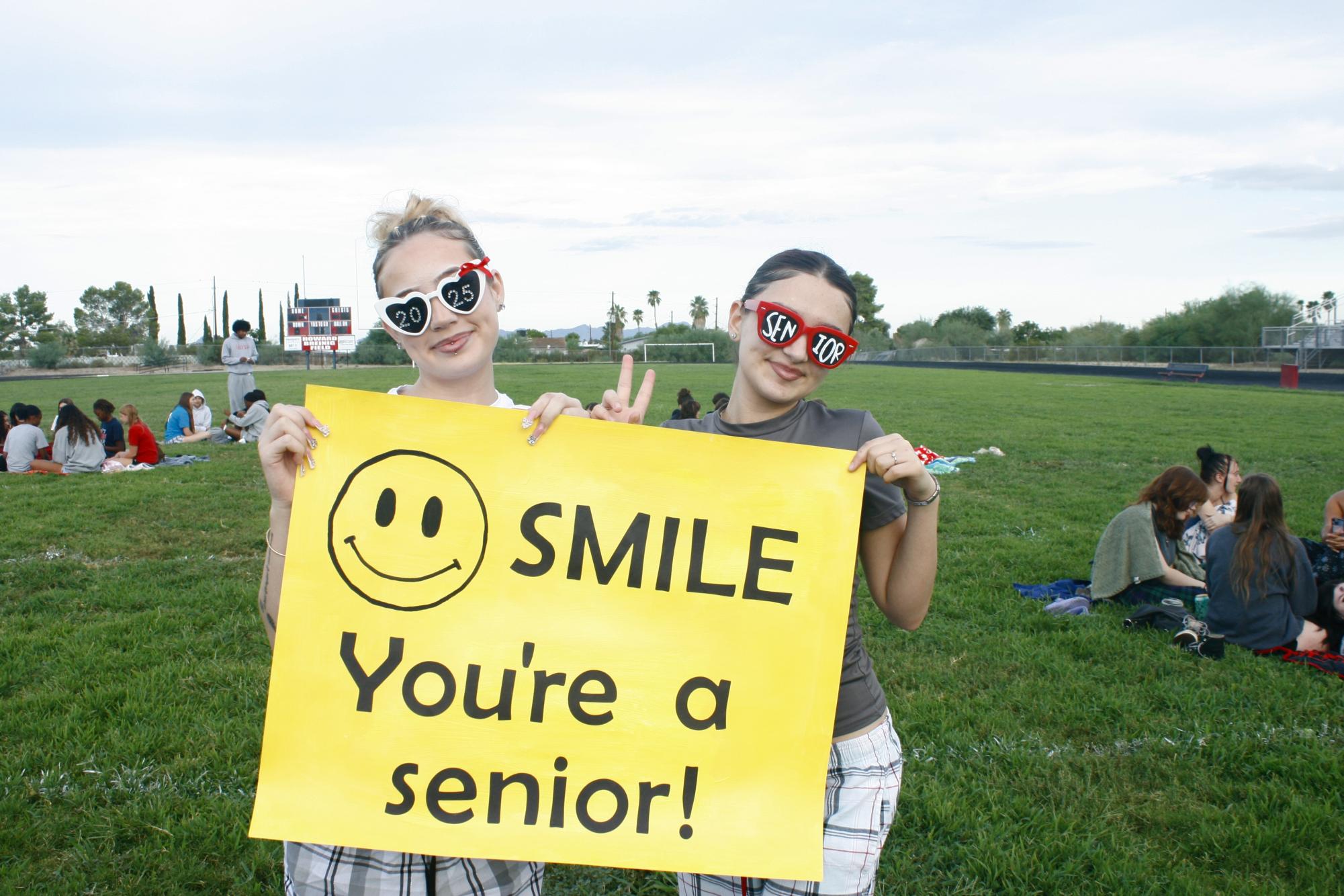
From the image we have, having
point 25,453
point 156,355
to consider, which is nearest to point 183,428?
point 25,453

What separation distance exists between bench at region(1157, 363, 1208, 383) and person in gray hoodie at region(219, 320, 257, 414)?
125ft

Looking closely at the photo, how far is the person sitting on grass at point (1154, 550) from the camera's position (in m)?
6.60

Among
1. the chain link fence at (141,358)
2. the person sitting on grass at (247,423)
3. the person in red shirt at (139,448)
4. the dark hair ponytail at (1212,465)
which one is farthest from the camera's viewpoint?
the chain link fence at (141,358)

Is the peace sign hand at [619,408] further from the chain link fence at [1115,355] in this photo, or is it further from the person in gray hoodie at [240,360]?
the chain link fence at [1115,355]

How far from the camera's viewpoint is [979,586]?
7.07m

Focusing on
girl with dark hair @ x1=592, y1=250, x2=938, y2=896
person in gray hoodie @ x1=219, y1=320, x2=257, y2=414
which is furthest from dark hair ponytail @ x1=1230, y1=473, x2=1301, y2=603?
person in gray hoodie @ x1=219, y1=320, x2=257, y2=414

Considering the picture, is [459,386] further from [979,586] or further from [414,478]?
[979,586]

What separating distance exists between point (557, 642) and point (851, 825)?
74cm

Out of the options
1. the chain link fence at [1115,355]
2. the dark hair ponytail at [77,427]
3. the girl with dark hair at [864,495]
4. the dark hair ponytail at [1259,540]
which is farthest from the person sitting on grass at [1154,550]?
the chain link fence at [1115,355]

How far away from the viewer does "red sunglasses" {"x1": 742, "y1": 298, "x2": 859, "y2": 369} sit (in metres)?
2.02

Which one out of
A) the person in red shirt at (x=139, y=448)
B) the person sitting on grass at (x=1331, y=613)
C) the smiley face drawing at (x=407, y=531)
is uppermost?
the smiley face drawing at (x=407, y=531)

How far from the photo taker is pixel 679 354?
71.2 meters

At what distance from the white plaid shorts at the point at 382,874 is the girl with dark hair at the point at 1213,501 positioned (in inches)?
287

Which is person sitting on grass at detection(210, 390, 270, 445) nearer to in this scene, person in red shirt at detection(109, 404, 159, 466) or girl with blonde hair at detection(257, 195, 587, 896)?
person in red shirt at detection(109, 404, 159, 466)
